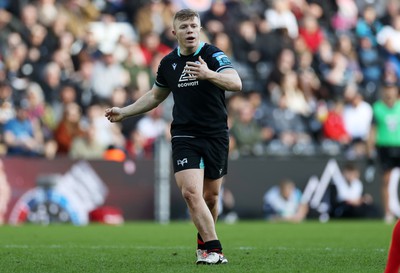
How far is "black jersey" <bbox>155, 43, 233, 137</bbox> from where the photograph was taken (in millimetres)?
8992

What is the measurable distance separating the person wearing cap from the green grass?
250 centimetres

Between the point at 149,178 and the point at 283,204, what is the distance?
2611mm

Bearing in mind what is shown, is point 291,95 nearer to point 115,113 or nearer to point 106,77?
point 106,77

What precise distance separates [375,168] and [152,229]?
602cm

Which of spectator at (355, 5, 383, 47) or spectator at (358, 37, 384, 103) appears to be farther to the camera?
spectator at (355, 5, 383, 47)

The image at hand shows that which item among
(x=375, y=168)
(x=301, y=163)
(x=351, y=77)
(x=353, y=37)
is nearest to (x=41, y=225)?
(x=301, y=163)

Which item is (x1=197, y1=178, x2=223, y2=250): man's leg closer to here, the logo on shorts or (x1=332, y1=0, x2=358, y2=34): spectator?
the logo on shorts

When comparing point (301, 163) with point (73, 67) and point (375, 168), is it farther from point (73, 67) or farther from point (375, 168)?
point (73, 67)

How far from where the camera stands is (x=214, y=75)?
8.55 meters

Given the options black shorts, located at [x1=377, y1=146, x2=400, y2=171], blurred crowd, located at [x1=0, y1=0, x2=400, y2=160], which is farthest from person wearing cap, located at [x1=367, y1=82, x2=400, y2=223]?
blurred crowd, located at [x1=0, y1=0, x2=400, y2=160]

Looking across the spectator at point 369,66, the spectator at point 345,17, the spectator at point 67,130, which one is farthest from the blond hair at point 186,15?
the spectator at point 345,17

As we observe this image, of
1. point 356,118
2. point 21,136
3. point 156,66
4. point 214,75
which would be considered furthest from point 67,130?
point 214,75

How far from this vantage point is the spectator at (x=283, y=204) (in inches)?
754

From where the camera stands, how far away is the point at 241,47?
23.0 meters
